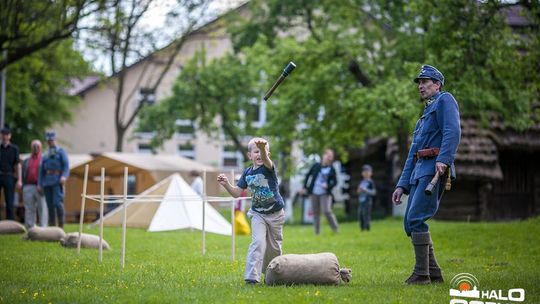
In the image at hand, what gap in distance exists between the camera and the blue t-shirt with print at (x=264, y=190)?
32.3 feet

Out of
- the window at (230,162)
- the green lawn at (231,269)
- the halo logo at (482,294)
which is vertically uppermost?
the window at (230,162)

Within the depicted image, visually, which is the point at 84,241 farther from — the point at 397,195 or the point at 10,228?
the point at 397,195

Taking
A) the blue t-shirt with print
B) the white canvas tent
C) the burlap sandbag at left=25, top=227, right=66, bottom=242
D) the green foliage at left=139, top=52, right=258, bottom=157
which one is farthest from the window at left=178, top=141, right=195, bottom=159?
the blue t-shirt with print

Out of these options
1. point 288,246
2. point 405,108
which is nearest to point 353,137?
point 405,108

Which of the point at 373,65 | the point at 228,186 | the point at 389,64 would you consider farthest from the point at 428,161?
the point at 373,65

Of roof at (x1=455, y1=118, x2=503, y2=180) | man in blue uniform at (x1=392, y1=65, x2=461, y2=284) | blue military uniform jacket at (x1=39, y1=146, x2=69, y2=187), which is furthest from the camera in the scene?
roof at (x1=455, y1=118, x2=503, y2=180)

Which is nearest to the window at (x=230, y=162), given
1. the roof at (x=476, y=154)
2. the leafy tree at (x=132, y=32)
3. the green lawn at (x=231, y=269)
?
the leafy tree at (x=132, y=32)

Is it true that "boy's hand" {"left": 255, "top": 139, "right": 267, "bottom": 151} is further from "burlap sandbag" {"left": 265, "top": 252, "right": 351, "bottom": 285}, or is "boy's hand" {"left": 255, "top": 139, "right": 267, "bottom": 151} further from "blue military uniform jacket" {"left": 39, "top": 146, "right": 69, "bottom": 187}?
"blue military uniform jacket" {"left": 39, "top": 146, "right": 69, "bottom": 187}

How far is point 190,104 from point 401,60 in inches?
485

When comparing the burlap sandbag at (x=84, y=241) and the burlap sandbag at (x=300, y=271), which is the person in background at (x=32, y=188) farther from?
the burlap sandbag at (x=300, y=271)

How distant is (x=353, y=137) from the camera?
97.3 feet

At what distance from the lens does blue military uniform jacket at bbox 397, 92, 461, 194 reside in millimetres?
9016

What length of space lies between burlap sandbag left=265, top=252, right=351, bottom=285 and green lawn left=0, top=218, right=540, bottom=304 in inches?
9.5

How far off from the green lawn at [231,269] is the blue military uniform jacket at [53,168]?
1582 millimetres
